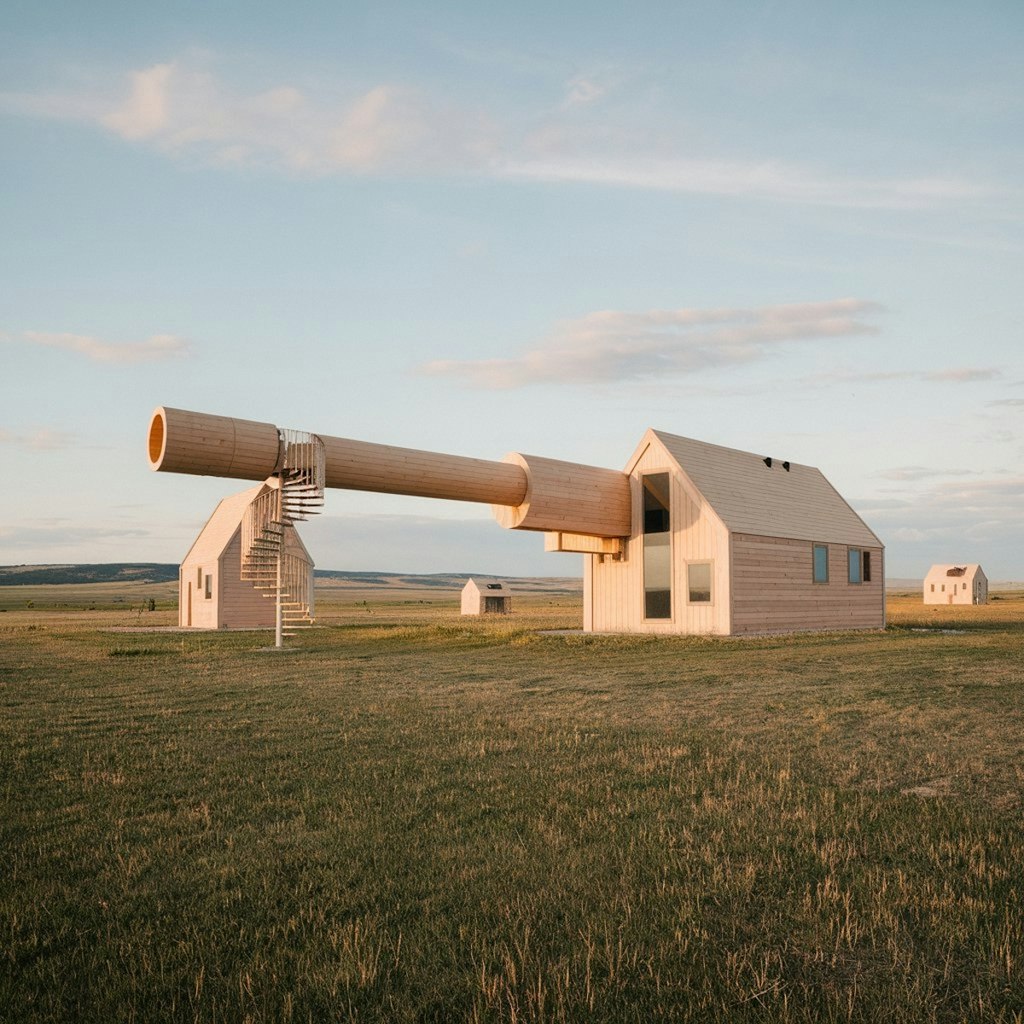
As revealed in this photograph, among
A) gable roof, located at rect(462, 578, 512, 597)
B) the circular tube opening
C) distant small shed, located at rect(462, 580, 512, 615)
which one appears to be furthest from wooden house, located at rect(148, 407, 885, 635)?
gable roof, located at rect(462, 578, 512, 597)

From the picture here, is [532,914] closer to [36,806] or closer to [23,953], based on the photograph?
[23,953]

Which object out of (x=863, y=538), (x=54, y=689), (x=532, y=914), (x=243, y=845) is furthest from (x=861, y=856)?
(x=863, y=538)

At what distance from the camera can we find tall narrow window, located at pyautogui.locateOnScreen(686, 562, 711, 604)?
28.2 meters

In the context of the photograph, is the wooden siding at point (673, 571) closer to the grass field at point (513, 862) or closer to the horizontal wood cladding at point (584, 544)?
the horizontal wood cladding at point (584, 544)

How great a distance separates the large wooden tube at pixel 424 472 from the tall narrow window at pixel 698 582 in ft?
8.30

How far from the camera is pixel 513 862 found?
18.8 feet

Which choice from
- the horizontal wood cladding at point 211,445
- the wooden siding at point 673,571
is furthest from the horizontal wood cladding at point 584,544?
the horizontal wood cladding at point 211,445

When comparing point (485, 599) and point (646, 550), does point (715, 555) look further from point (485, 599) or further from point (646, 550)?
point (485, 599)

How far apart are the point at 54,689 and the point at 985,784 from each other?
44.6ft

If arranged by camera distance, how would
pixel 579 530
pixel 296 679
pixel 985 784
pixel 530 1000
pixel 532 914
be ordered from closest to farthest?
pixel 530 1000, pixel 532 914, pixel 985 784, pixel 296 679, pixel 579 530

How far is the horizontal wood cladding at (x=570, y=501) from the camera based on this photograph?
26.7 metres

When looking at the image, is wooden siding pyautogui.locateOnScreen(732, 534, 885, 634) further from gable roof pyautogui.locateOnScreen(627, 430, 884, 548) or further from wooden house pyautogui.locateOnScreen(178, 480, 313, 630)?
wooden house pyautogui.locateOnScreen(178, 480, 313, 630)

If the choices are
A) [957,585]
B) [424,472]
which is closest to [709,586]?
[424,472]

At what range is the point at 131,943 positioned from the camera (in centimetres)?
453
